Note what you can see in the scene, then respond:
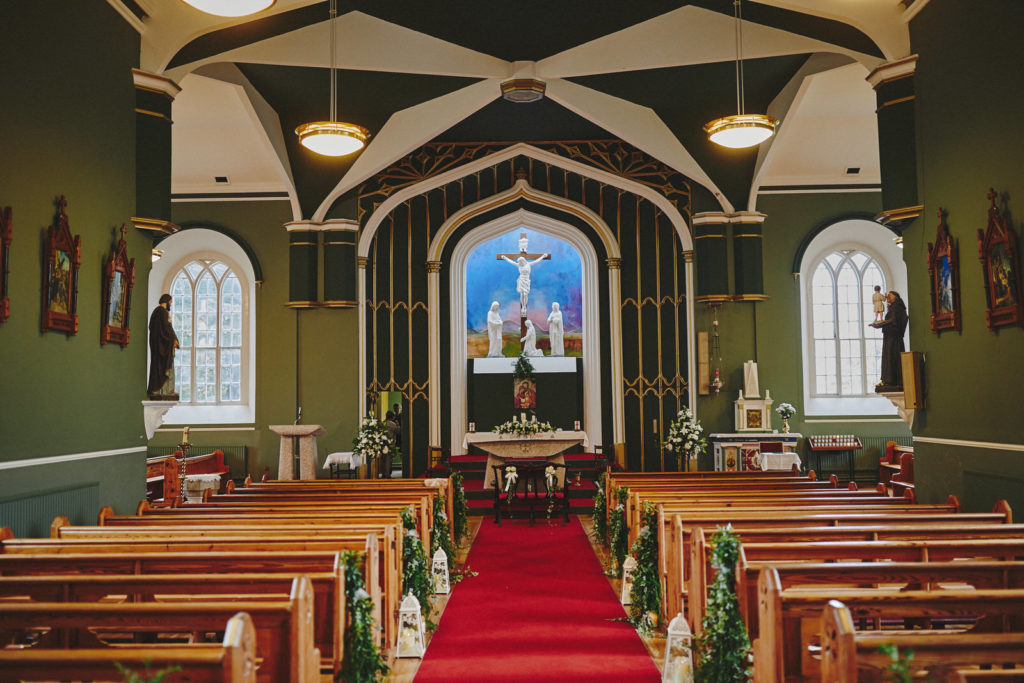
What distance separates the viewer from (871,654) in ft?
8.82

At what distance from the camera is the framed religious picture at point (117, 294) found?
281 inches

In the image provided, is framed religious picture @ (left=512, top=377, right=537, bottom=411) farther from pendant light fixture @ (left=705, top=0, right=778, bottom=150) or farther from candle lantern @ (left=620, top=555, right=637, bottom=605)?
candle lantern @ (left=620, top=555, right=637, bottom=605)

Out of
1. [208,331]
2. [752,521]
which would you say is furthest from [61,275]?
[208,331]

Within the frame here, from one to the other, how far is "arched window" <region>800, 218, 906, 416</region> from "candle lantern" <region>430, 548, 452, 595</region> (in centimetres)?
946

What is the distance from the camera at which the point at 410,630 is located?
209 inches

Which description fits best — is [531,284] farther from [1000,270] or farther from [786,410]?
[1000,270]

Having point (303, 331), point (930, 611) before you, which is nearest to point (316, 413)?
point (303, 331)

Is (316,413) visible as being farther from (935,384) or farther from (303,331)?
(935,384)

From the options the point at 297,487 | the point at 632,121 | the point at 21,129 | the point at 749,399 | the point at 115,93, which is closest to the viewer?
the point at 21,129

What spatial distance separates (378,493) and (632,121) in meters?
7.32

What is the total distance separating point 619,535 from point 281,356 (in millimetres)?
8156

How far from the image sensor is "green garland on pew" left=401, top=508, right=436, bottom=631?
19.0ft

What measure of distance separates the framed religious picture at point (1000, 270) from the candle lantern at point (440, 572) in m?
4.79

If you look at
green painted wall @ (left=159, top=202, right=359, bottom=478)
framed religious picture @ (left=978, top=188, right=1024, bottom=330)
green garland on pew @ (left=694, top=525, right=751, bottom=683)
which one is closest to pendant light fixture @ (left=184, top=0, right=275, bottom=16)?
green garland on pew @ (left=694, top=525, right=751, bottom=683)
